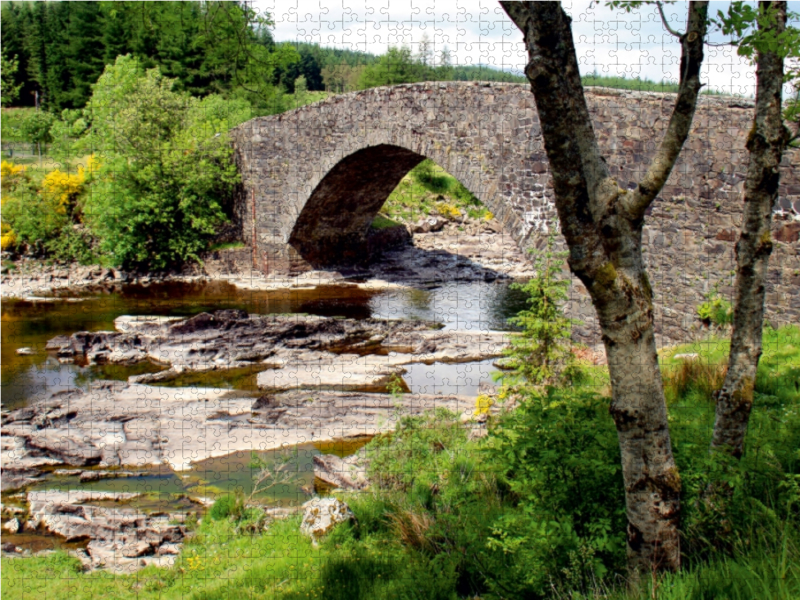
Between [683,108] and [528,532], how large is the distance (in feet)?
7.65

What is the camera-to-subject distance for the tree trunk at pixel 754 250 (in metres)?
4.00

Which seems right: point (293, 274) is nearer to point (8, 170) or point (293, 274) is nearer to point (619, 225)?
point (8, 170)

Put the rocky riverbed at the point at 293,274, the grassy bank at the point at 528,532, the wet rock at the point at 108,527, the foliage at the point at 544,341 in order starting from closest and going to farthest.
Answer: the grassy bank at the point at 528,532 → the wet rock at the point at 108,527 → the foliage at the point at 544,341 → the rocky riverbed at the point at 293,274

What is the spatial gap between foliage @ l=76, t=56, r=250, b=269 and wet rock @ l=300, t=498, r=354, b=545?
50.8ft

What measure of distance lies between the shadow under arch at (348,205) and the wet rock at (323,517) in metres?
12.7

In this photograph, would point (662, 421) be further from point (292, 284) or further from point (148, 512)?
point (292, 284)

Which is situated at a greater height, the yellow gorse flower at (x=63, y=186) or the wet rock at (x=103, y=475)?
the yellow gorse flower at (x=63, y=186)

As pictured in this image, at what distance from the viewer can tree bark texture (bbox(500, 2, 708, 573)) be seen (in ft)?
10.0

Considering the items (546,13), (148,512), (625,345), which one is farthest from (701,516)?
(148,512)

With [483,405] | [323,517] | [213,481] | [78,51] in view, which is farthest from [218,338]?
[78,51]

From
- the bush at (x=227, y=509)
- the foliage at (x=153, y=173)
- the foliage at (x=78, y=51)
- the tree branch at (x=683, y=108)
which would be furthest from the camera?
the foliage at (x=78, y=51)

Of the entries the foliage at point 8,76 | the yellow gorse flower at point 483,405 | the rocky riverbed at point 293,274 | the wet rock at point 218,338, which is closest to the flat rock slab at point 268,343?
the wet rock at point 218,338

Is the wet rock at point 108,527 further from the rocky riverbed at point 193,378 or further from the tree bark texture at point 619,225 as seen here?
the tree bark texture at point 619,225

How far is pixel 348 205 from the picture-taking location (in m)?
21.4
